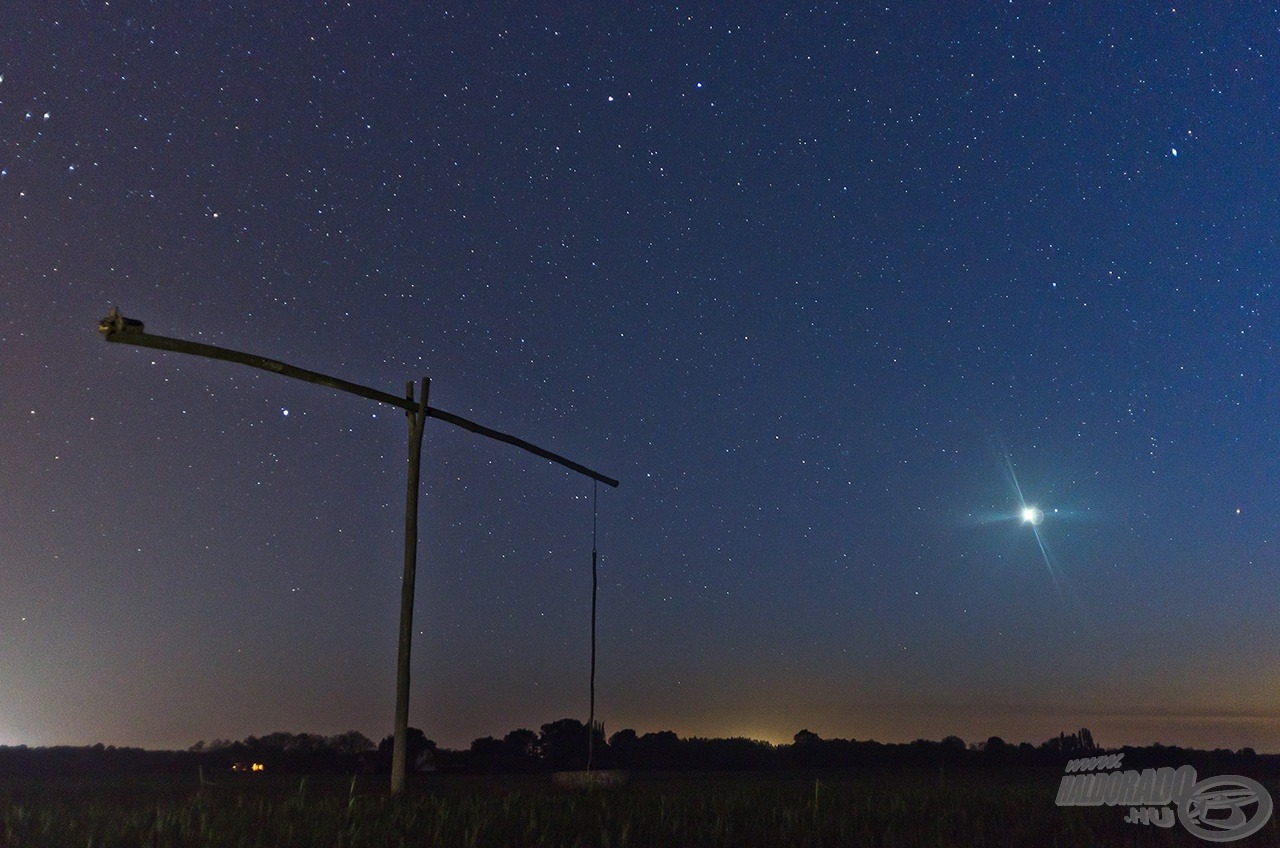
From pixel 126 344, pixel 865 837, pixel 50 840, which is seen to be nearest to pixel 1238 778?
pixel 865 837

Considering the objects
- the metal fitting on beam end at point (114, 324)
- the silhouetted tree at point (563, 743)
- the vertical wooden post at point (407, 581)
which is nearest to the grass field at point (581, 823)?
the vertical wooden post at point (407, 581)

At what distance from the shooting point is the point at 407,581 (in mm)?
14938

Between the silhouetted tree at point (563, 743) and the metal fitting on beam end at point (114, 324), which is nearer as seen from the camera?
the metal fitting on beam end at point (114, 324)

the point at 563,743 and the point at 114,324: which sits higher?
the point at 114,324

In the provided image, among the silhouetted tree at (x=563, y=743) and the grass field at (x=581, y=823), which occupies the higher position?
the grass field at (x=581, y=823)

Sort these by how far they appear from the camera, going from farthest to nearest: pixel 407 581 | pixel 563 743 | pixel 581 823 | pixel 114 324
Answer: pixel 563 743, pixel 407 581, pixel 114 324, pixel 581 823

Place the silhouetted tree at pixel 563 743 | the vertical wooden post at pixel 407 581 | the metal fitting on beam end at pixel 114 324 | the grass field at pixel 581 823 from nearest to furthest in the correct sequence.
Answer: the grass field at pixel 581 823, the metal fitting on beam end at pixel 114 324, the vertical wooden post at pixel 407 581, the silhouetted tree at pixel 563 743

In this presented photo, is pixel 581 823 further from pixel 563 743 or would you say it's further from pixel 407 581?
pixel 563 743

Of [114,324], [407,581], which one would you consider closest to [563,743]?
[407,581]

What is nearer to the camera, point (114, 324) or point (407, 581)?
point (114, 324)

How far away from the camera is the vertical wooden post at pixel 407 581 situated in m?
14.3

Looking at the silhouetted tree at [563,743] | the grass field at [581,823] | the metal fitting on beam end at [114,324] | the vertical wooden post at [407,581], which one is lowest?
the silhouetted tree at [563,743]

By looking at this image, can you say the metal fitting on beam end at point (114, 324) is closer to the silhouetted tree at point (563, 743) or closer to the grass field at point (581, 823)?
the grass field at point (581, 823)

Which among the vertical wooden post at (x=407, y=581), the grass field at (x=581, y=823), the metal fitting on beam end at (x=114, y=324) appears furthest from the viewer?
the vertical wooden post at (x=407, y=581)
